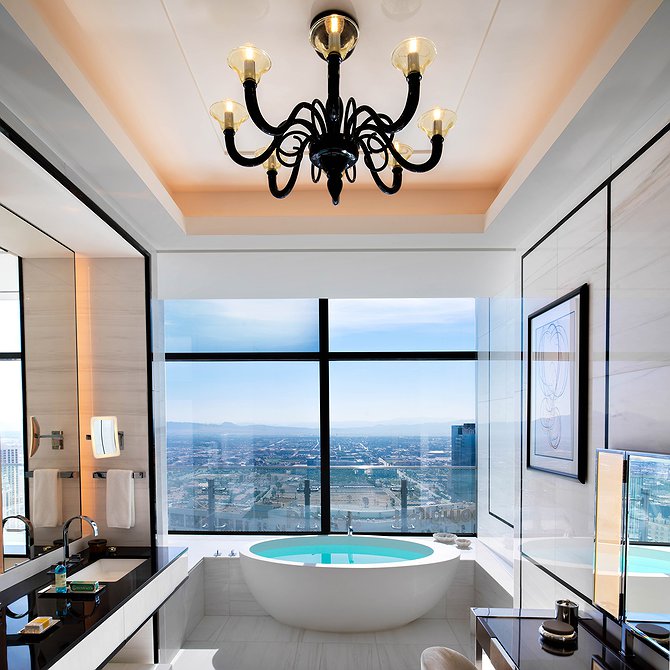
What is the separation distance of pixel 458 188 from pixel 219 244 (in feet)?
4.84

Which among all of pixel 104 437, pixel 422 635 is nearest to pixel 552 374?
pixel 422 635

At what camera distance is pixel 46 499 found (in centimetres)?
303

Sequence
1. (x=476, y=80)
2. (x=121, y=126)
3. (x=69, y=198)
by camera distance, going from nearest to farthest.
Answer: (x=476, y=80), (x=121, y=126), (x=69, y=198)

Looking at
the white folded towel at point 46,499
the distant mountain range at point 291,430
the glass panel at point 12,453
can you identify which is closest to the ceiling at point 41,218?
the glass panel at point 12,453

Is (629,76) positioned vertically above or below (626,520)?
above

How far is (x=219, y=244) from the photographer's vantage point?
375cm

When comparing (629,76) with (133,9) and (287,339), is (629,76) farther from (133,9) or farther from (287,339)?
(287,339)

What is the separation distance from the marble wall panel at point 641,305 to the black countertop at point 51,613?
207cm

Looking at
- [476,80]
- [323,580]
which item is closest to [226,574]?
[323,580]

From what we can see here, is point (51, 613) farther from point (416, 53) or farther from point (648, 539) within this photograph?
point (416, 53)

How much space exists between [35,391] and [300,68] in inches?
78.9

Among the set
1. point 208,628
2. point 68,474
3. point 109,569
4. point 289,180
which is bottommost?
point 208,628

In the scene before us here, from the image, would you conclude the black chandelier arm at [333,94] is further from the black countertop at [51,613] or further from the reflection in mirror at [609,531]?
→ the black countertop at [51,613]

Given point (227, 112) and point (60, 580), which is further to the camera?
point (60, 580)
